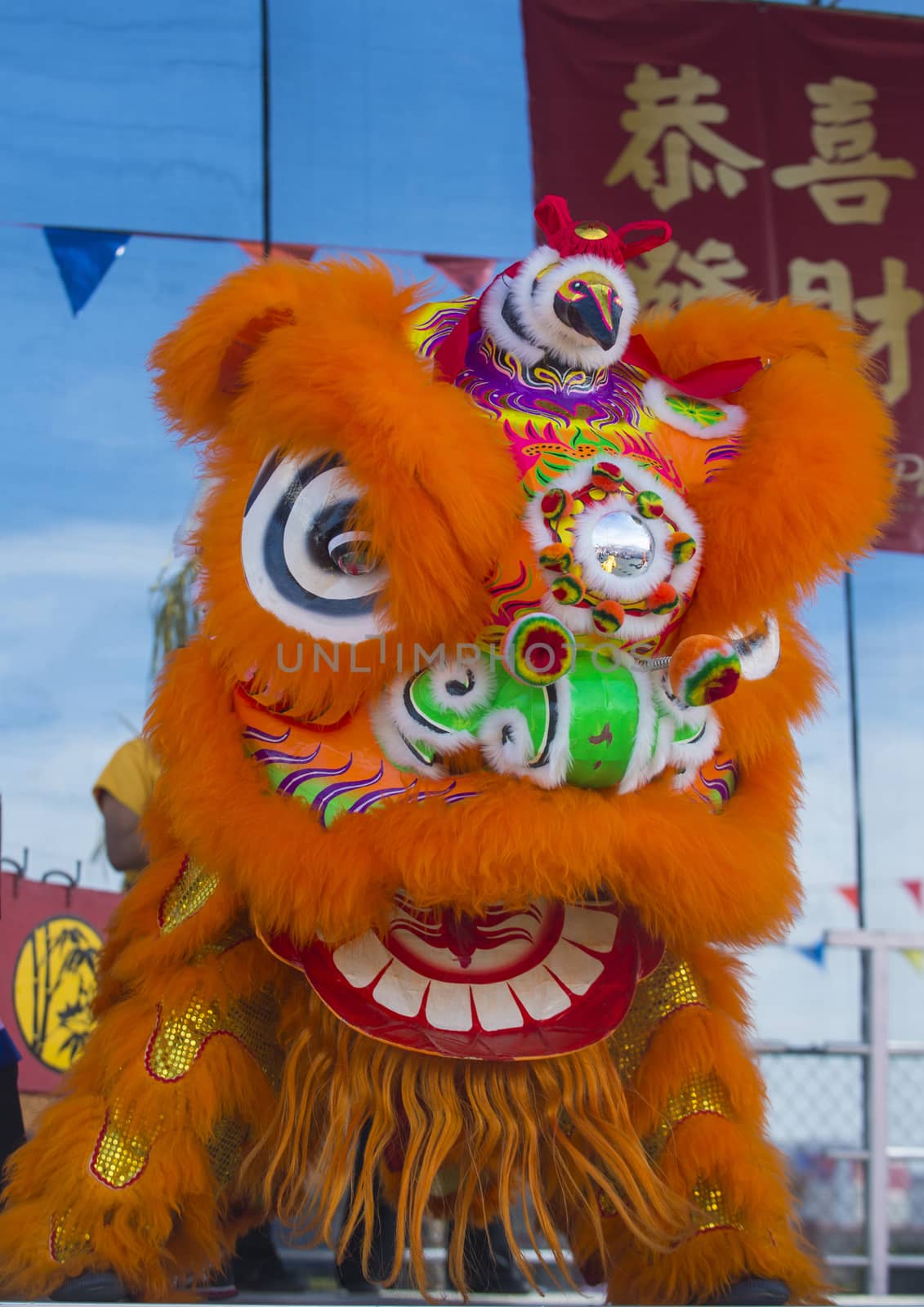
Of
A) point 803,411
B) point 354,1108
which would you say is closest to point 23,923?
point 354,1108

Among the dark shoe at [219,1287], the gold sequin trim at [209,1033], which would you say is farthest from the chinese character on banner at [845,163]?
the dark shoe at [219,1287]

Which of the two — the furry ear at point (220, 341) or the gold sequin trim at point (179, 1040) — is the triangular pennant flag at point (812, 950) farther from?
the furry ear at point (220, 341)

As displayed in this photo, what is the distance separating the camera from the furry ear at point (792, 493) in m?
1.18

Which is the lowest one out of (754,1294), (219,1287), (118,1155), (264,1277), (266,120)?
(264,1277)

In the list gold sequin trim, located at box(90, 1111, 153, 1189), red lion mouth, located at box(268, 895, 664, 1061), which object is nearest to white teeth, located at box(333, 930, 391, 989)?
red lion mouth, located at box(268, 895, 664, 1061)

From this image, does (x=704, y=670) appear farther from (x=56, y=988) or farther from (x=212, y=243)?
(x=212, y=243)

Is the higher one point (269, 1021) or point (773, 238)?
point (773, 238)

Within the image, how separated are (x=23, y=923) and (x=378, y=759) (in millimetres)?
1183

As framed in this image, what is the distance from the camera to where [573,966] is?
45.4 inches

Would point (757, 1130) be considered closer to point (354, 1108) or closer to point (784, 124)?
point (354, 1108)

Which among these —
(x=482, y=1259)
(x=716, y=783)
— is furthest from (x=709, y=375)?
(x=482, y=1259)

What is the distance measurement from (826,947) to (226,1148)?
1.38 meters

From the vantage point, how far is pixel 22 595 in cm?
217

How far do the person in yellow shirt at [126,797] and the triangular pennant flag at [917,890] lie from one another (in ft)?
4.51
